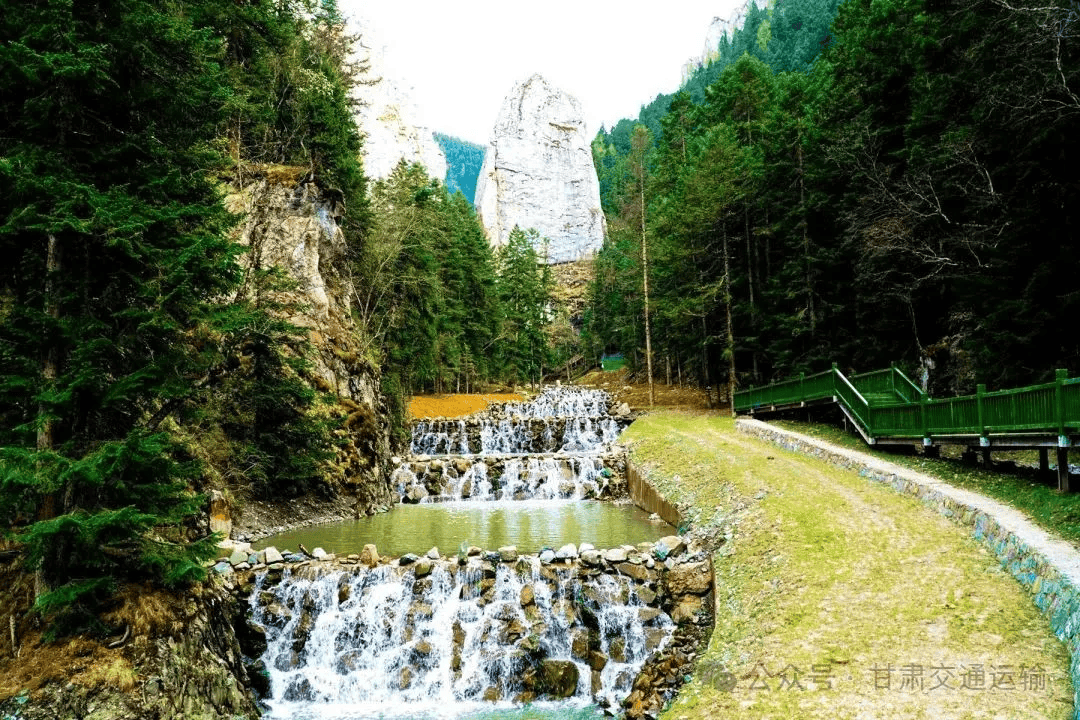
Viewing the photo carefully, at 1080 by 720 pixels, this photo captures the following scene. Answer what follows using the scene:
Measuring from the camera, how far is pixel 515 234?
67375 millimetres

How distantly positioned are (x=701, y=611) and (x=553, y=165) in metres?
102

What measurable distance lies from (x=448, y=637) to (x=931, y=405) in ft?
38.9

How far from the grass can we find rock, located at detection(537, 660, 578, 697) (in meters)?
6.90

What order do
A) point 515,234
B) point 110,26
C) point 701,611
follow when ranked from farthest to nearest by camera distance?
point 515,234 < point 701,611 < point 110,26

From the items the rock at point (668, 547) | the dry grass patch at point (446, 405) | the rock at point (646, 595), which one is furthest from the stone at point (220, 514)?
the dry grass patch at point (446, 405)

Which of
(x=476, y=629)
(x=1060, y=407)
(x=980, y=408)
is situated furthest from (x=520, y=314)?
(x=1060, y=407)

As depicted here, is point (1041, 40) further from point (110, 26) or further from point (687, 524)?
point (110, 26)

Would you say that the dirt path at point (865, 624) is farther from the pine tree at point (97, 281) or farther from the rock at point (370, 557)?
the pine tree at point (97, 281)

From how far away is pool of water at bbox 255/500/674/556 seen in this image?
44.1 ft

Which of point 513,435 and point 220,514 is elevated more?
point 513,435

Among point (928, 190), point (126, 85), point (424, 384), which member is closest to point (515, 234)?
point (424, 384)

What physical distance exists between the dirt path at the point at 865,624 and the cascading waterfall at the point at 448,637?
1.94m

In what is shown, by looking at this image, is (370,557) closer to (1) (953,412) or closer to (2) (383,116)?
(1) (953,412)

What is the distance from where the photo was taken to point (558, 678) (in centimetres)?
885
